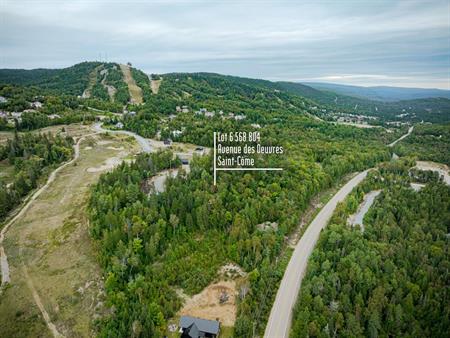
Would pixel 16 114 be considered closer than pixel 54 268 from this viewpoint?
No

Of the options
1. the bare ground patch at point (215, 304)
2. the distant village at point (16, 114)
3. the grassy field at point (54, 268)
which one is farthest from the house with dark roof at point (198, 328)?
the distant village at point (16, 114)

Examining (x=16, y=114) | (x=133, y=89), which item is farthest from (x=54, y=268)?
(x=133, y=89)

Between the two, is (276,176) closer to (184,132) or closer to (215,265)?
(215,265)

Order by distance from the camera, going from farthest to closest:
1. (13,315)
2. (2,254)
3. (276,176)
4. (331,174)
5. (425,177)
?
(425,177) < (331,174) < (276,176) < (2,254) < (13,315)

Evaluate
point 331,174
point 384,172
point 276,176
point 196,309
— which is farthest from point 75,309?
point 384,172

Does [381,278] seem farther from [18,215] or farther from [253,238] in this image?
[18,215]

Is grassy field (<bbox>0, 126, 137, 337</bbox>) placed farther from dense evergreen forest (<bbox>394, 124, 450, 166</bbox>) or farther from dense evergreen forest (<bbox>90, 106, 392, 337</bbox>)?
dense evergreen forest (<bbox>394, 124, 450, 166</bbox>)

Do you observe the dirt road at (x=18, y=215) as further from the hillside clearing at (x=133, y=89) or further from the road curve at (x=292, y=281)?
the hillside clearing at (x=133, y=89)

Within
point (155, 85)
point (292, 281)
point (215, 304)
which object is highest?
point (155, 85)
